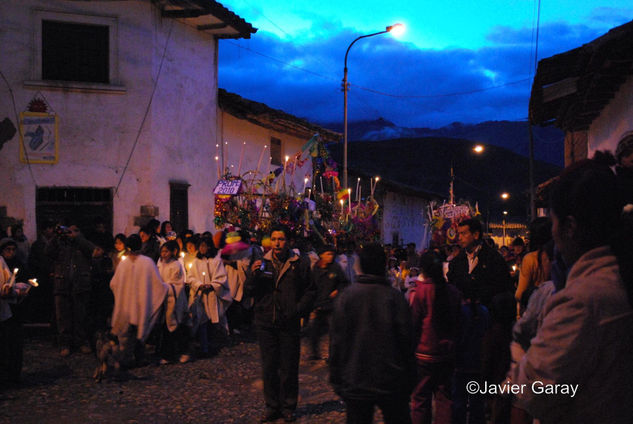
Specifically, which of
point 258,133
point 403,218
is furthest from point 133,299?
point 403,218

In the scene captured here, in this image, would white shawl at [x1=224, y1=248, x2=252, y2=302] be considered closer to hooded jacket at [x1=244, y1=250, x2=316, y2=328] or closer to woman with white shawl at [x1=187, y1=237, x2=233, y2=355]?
woman with white shawl at [x1=187, y1=237, x2=233, y2=355]

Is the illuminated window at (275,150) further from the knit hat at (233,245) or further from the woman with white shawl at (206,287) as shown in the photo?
the woman with white shawl at (206,287)

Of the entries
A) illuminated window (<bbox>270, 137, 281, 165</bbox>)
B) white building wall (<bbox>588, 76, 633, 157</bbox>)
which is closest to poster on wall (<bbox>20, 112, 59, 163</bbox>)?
illuminated window (<bbox>270, 137, 281, 165</bbox>)

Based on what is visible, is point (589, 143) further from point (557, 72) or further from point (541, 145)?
point (541, 145)

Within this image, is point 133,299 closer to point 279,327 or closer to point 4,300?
point 4,300

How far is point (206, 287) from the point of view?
34.7ft

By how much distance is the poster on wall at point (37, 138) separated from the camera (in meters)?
13.8

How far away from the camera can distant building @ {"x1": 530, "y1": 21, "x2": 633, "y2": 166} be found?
332 inches

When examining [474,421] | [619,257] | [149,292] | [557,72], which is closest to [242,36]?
[557,72]

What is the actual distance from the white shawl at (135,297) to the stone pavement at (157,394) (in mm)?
727

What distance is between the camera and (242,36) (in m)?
17.4

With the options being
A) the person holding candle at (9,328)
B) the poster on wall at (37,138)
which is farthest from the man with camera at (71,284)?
the poster on wall at (37,138)

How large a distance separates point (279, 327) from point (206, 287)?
3997 mm

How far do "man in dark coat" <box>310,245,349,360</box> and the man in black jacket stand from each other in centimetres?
226
